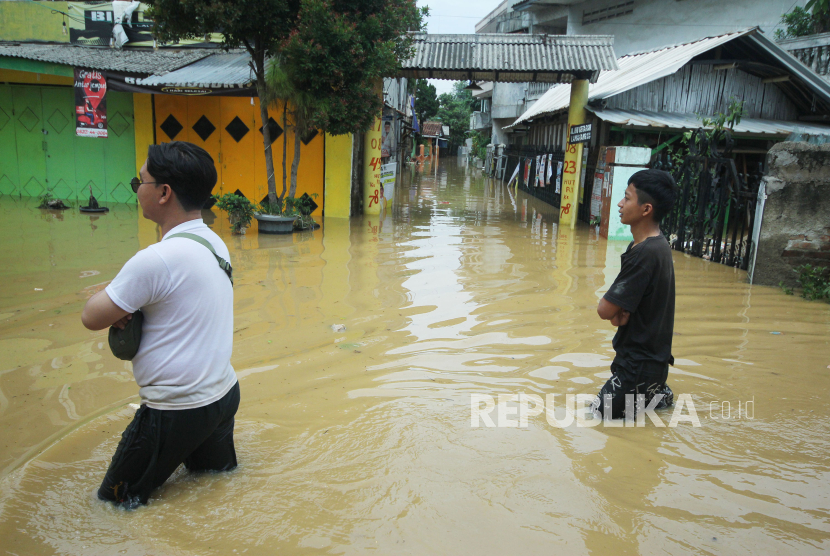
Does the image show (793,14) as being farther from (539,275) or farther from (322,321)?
(322,321)

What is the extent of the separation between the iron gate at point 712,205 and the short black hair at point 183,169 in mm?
7567

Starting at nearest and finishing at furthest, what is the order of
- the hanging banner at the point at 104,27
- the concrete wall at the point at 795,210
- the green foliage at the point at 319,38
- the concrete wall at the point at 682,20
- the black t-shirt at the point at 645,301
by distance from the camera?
the black t-shirt at the point at 645,301, the concrete wall at the point at 795,210, the green foliage at the point at 319,38, the hanging banner at the point at 104,27, the concrete wall at the point at 682,20

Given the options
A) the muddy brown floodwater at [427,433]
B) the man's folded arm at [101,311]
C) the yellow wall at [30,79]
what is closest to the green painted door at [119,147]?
the yellow wall at [30,79]

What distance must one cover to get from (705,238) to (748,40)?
6.63 m

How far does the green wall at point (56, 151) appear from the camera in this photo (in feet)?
46.6

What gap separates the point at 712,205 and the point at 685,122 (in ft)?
15.4

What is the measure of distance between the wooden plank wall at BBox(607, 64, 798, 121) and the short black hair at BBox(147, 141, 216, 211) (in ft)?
43.3

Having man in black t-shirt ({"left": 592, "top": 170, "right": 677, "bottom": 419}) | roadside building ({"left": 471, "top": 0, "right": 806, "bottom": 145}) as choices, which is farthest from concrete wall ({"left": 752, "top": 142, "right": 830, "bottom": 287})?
roadside building ({"left": 471, "top": 0, "right": 806, "bottom": 145})

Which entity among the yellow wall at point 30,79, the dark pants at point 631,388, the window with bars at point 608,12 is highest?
the window with bars at point 608,12

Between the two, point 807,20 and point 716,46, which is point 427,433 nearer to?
point 716,46

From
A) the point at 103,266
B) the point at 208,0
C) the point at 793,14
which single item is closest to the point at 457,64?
the point at 208,0

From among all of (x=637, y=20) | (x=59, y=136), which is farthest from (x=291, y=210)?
(x=637, y=20)

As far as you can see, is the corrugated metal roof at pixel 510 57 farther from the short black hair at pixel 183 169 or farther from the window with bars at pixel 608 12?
the window with bars at pixel 608 12

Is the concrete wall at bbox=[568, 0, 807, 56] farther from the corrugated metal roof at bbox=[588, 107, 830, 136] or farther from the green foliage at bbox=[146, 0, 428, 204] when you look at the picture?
the green foliage at bbox=[146, 0, 428, 204]
